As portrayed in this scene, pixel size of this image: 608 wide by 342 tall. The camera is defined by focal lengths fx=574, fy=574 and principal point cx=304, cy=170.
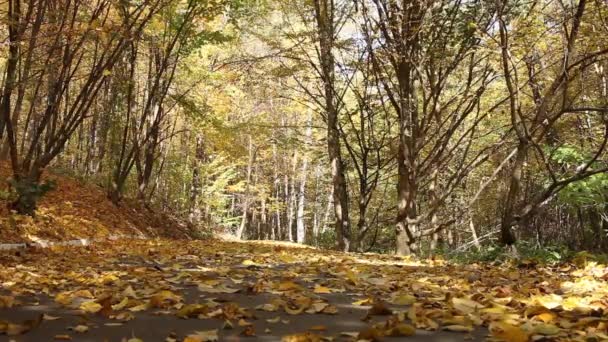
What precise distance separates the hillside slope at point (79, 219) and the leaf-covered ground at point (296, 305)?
3.52 meters

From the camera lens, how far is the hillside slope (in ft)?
31.0

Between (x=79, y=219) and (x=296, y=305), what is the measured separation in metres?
9.92

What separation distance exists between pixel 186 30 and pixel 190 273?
1149 centimetres

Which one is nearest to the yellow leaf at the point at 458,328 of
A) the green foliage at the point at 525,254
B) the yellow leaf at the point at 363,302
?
the yellow leaf at the point at 363,302

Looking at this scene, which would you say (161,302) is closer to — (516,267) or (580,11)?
(516,267)

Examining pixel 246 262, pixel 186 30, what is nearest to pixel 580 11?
pixel 246 262

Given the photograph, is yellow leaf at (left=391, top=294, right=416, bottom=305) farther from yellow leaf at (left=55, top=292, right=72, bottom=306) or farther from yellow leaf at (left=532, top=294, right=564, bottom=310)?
yellow leaf at (left=55, top=292, right=72, bottom=306)

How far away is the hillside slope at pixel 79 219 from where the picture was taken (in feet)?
31.0

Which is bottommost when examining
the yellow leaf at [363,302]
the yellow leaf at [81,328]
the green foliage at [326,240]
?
the yellow leaf at [81,328]

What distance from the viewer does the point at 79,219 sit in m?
12.5

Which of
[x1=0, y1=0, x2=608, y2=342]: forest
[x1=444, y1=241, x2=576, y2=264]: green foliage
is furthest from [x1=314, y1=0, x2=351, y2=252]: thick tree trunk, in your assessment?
[x1=444, y1=241, x2=576, y2=264]: green foliage

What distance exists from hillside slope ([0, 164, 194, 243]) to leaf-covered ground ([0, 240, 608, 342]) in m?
3.52

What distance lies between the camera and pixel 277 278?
5426mm

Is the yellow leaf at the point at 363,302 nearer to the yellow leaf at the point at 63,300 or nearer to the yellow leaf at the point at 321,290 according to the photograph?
the yellow leaf at the point at 321,290
